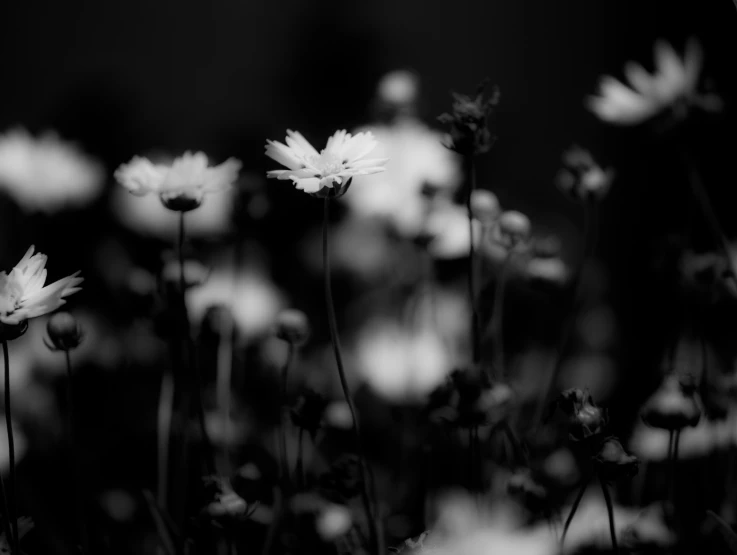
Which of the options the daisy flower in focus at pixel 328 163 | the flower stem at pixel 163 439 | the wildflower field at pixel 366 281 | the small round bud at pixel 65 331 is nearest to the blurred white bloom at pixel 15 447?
the wildflower field at pixel 366 281

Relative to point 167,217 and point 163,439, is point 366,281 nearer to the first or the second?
point 167,217

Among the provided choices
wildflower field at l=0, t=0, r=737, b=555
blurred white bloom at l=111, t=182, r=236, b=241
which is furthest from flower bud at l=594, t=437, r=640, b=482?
blurred white bloom at l=111, t=182, r=236, b=241

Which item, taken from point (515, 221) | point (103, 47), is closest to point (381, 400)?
point (515, 221)

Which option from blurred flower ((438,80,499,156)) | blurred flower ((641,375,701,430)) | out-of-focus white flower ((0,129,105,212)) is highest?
out-of-focus white flower ((0,129,105,212))

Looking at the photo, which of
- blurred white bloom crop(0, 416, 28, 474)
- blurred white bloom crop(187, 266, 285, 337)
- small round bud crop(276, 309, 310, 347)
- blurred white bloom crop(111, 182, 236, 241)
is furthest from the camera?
blurred white bloom crop(111, 182, 236, 241)

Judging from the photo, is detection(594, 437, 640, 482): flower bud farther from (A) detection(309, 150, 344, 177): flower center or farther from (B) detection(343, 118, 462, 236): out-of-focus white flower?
(B) detection(343, 118, 462, 236): out-of-focus white flower

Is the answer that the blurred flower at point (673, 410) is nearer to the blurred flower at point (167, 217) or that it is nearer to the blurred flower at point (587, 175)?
the blurred flower at point (587, 175)
